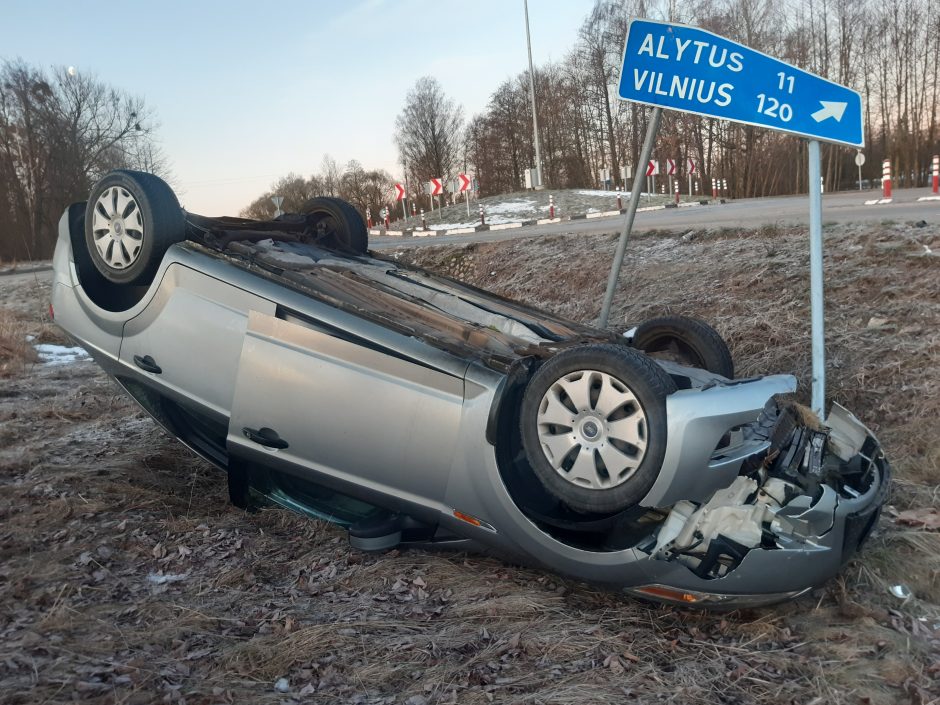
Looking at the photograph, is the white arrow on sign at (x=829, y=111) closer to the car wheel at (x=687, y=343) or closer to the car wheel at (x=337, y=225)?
the car wheel at (x=687, y=343)

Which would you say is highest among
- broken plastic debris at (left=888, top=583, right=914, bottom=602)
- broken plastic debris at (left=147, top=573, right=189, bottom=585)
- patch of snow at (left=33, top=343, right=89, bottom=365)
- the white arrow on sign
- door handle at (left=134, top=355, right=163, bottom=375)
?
the white arrow on sign

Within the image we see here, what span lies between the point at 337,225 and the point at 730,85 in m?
2.68

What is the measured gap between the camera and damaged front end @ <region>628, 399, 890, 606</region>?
8.26 feet

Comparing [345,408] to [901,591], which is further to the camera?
[345,408]

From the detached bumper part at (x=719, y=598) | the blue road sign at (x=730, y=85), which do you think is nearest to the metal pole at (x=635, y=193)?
the blue road sign at (x=730, y=85)

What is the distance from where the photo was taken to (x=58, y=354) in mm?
9781

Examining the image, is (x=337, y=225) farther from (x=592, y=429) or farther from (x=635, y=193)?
(x=592, y=429)

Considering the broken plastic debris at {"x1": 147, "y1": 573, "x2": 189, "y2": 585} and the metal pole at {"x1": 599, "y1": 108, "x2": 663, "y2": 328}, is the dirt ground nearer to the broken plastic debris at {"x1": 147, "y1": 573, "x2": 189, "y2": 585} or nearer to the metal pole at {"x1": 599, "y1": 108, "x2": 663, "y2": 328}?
the broken plastic debris at {"x1": 147, "y1": 573, "x2": 189, "y2": 585}

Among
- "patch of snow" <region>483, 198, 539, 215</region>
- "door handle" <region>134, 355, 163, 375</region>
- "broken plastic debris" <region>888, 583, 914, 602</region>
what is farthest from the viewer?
"patch of snow" <region>483, 198, 539, 215</region>

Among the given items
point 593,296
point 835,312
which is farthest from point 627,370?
point 593,296

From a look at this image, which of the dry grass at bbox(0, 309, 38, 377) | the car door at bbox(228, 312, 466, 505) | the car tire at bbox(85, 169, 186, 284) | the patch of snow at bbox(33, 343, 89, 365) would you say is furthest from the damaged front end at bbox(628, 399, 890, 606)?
the patch of snow at bbox(33, 343, 89, 365)

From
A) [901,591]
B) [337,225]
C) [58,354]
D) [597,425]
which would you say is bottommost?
[901,591]

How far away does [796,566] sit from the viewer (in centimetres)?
251

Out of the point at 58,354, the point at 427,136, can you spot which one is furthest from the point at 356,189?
the point at 58,354
